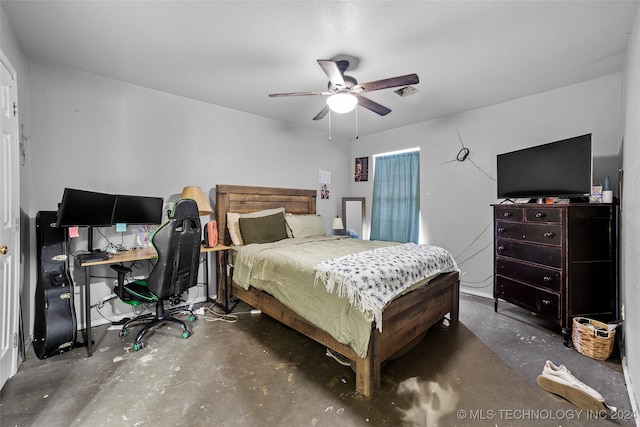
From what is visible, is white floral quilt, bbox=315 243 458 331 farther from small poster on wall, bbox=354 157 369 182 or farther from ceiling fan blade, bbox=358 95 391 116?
small poster on wall, bbox=354 157 369 182

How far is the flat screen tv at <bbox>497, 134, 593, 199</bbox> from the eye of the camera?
7.73 feet

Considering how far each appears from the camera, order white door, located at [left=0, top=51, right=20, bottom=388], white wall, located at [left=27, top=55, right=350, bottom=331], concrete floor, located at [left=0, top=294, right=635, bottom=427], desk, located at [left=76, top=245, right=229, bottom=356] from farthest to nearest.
Answer: white wall, located at [left=27, top=55, right=350, bottom=331] < desk, located at [left=76, top=245, right=229, bottom=356] < white door, located at [left=0, top=51, right=20, bottom=388] < concrete floor, located at [left=0, top=294, right=635, bottom=427]

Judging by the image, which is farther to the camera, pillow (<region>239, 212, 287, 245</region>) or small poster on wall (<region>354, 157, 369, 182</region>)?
small poster on wall (<region>354, 157, 369, 182</region>)

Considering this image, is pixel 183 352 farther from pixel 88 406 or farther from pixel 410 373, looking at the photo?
pixel 410 373

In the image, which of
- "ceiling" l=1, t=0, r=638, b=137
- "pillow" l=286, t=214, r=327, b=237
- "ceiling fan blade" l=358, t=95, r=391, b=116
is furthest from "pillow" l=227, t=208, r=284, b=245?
"ceiling fan blade" l=358, t=95, r=391, b=116

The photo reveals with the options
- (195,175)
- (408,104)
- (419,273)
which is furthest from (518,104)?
(195,175)

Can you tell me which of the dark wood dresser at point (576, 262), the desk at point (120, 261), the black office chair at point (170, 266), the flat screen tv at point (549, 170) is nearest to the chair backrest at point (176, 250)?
the black office chair at point (170, 266)

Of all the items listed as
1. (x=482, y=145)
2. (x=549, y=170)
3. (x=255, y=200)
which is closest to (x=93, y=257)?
(x=255, y=200)

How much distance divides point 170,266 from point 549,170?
3.62 meters

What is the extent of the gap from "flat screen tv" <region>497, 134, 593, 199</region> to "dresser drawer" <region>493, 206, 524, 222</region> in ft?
0.68

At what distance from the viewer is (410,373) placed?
6.35 feet

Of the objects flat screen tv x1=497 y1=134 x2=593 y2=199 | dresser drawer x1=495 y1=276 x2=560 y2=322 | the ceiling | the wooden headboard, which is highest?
the ceiling

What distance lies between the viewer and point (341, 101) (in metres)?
2.36

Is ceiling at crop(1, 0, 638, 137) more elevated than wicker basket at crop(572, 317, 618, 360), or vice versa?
ceiling at crop(1, 0, 638, 137)
